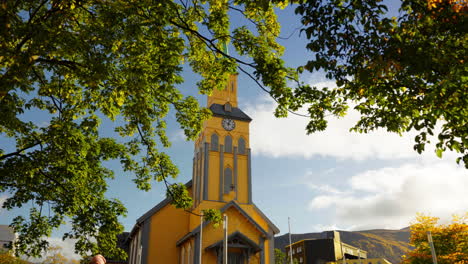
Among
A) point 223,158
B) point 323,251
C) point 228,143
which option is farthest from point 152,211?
point 323,251

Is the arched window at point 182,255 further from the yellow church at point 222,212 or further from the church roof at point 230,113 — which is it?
the church roof at point 230,113

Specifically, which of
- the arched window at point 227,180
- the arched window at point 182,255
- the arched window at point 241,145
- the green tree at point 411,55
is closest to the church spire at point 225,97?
the arched window at point 241,145

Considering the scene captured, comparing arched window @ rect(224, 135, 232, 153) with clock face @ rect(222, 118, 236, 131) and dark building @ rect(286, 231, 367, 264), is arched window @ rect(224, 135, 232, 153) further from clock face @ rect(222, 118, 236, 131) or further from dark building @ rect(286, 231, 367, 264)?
dark building @ rect(286, 231, 367, 264)

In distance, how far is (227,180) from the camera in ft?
114

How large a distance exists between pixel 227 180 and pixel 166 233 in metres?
7.15

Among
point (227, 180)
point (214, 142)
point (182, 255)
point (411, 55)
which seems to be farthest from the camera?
point (214, 142)

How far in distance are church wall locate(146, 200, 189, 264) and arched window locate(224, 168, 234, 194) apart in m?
4.25

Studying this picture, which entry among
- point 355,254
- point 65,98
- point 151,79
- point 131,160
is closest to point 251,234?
point 131,160

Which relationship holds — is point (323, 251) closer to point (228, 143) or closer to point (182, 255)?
point (228, 143)

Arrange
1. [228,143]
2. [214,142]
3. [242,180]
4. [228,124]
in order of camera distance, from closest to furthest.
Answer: [242,180], [214,142], [228,143], [228,124]

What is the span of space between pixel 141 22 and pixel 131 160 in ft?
19.7

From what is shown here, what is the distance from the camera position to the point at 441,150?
7.50 meters

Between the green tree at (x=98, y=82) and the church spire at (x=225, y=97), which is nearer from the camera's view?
the green tree at (x=98, y=82)

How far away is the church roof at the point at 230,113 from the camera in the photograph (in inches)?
1455
